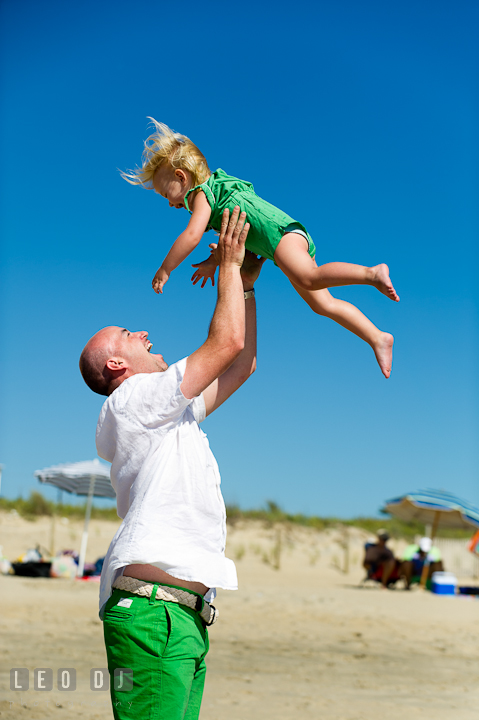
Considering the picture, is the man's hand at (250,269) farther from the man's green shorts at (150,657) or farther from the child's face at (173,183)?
the man's green shorts at (150,657)

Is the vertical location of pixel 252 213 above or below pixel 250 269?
above

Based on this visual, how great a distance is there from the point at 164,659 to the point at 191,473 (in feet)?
1.85

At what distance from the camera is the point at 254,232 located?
2.75 metres

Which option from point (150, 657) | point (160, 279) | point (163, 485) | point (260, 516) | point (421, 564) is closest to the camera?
point (150, 657)

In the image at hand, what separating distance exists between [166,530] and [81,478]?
1365cm

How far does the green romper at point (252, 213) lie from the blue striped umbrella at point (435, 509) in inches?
526

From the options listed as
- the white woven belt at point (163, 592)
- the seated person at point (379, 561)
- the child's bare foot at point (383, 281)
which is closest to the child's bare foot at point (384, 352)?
the child's bare foot at point (383, 281)

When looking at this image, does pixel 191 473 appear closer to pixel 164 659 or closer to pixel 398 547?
pixel 164 659

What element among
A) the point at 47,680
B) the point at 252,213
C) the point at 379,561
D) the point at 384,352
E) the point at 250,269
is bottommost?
the point at 47,680

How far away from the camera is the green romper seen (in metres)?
2.72

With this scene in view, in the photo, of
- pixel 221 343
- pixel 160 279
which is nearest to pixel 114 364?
pixel 221 343

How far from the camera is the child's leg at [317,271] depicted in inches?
101

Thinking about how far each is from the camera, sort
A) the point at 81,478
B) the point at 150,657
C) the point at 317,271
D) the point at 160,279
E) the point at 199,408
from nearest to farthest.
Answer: the point at 150,657
the point at 199,408
the point at 317,271
the point at 160,279
the point at 81,478

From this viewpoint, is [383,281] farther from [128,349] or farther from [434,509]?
[434,509]
